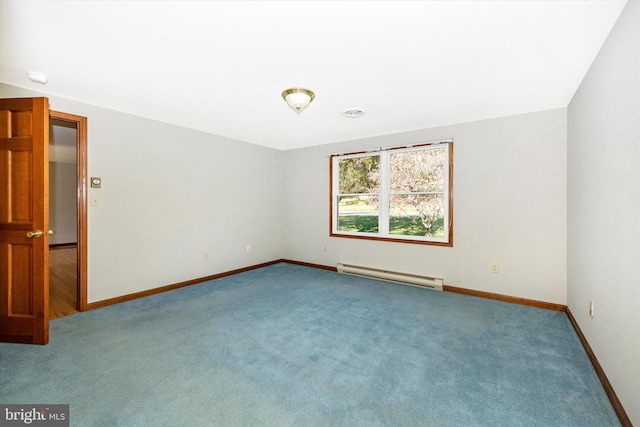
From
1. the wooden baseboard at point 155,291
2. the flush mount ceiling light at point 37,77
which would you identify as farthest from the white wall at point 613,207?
the wooden baseboard at point 155,291

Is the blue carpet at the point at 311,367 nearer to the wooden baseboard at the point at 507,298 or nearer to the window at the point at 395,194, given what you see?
the wooden baseboard at the point at 507,298

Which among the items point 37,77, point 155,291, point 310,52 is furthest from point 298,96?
point 155,291

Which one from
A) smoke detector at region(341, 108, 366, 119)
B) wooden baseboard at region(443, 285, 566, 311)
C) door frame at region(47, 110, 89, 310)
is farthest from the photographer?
smoke detector at region(341, 108, 366, 119)

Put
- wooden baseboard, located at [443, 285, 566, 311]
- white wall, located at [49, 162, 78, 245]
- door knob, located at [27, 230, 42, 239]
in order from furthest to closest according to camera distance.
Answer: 1. white wall, located at [49, 162, 78, 245]
2. wooden baseboard, located at [443, 285, 566, 311]
3. door knob, located at [27, 230, 42, 239]

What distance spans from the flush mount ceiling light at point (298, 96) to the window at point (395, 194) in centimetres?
211

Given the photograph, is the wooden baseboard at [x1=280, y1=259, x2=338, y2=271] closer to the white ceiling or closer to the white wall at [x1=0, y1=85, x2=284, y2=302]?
the white wall at [x1=0, y1=85, x2=284, y2=302]

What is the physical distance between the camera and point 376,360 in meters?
2.19

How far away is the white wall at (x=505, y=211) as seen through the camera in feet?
10.7

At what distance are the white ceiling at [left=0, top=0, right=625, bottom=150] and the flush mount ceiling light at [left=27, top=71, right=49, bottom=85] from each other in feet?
0.18

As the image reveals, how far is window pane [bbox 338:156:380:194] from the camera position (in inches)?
186

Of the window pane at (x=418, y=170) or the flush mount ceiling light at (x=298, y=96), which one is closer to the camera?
the flush mount ceiling light at (x=298, y=96)

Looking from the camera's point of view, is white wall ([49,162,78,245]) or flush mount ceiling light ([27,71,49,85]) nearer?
flush mount ceiling light ([27,71,49,85])

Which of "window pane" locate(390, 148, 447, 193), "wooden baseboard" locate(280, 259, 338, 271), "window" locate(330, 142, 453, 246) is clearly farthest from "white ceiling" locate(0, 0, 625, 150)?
"wooden baseboard" locate(280, 259, 338, 271)
